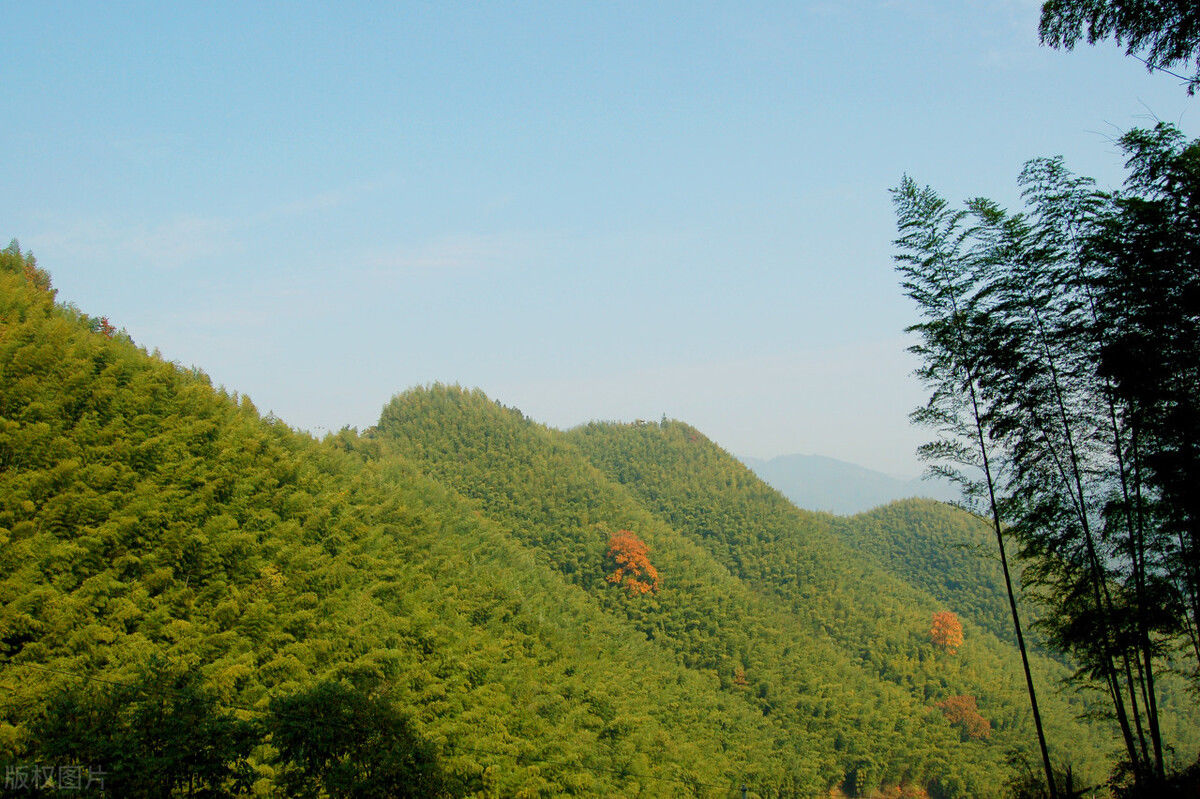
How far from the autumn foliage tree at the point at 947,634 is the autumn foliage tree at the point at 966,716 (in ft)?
17.9

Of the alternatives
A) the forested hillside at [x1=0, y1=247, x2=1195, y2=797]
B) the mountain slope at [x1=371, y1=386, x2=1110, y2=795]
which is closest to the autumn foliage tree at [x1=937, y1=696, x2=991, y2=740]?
the forested hillside at [x1=0, y1=247, x2=1195, y2=797]

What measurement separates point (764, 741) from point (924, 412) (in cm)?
2710

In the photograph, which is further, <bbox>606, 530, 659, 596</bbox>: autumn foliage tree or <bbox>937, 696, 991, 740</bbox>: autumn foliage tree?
<bbox>937, 696, 991, 740</bbox>: autumn foliage tree

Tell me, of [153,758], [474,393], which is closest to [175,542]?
[153,758]

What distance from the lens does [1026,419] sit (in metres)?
11.3

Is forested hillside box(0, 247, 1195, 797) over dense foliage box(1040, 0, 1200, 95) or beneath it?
beneath

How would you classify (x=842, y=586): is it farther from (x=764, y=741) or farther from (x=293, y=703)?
(x=293, y=703)

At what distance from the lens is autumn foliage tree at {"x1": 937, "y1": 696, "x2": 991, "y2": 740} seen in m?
43.2

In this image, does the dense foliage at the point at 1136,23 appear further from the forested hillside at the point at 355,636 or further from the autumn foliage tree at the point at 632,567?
the autumn foliage tree at the point at 632,567

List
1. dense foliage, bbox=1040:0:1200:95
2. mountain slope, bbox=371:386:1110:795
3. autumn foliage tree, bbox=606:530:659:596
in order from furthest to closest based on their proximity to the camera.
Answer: autumn foliage tree, bbox=606:530:659:596 < mountain slope, bbox=371:386:1110:795 < dense foliage, bbox=1040:0:1200:95

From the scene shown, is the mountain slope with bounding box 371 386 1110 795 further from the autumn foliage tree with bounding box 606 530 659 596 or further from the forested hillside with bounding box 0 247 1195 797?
the autumn foliage tree with bounding box 606 530 659 596

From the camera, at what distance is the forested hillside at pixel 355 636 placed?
984 cm

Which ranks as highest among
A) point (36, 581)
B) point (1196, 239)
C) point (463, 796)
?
point (1196, 239)

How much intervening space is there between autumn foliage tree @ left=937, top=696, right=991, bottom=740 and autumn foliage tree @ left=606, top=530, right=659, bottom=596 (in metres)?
23.3
